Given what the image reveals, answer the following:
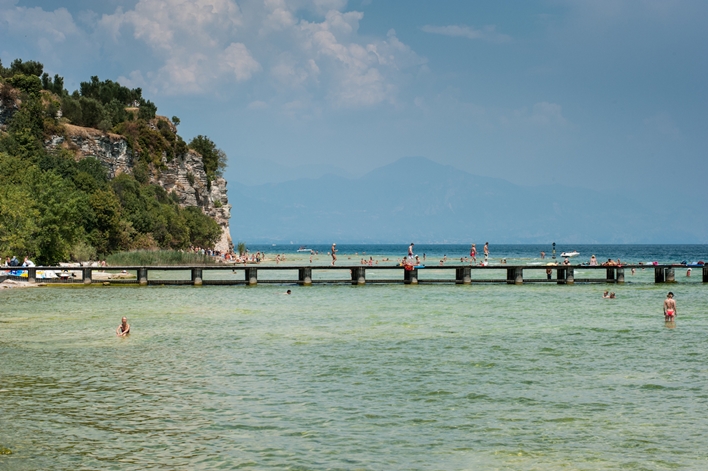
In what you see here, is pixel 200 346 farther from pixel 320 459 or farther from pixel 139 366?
pixel 320 459

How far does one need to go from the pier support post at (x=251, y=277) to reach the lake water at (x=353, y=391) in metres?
20.3

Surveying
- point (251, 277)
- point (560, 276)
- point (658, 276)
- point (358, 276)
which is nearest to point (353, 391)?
point (358, 276)

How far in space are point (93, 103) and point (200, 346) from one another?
106 meters

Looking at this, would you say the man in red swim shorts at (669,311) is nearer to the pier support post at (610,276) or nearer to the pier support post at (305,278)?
the pier support post at (610,276)

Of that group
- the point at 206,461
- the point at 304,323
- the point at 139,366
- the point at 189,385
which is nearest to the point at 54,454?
the point at 206,461

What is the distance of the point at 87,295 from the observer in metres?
51.1

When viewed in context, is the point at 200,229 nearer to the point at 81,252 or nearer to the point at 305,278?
the point at 81,252

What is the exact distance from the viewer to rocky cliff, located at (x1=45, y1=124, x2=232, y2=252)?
114 meters

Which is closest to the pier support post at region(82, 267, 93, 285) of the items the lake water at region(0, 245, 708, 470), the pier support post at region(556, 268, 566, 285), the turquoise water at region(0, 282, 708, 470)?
the lake water at region(0, 245, 708, 470)

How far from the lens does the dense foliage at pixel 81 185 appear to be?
2788 inches

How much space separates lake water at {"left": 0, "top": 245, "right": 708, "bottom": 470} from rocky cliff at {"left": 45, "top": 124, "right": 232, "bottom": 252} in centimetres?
7795

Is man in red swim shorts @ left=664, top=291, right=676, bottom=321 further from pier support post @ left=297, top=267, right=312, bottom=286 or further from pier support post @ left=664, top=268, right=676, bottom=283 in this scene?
pier support post @ left=664, top=268, right=676, bottom=283

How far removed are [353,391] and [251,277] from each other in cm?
4174

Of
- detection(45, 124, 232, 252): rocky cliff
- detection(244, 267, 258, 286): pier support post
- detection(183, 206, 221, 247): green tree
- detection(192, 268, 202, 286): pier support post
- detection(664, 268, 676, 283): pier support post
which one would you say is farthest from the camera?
detection(183, 206, 221, 247): green tree
